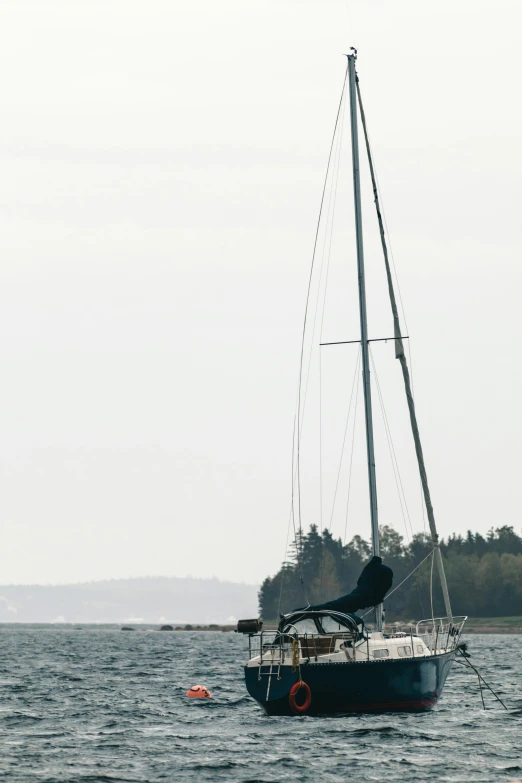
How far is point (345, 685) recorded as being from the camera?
4034 centimetres

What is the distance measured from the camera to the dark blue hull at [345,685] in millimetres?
40250

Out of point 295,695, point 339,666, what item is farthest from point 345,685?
point 295,695

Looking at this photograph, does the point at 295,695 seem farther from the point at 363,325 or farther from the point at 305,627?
the point at 363,325

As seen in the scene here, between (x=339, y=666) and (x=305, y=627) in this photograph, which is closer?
(x=339, y=666)

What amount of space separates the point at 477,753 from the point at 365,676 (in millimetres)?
5729

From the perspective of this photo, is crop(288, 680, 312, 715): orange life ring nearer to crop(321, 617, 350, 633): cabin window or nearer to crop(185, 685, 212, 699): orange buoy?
crop(321, 617, 350, 633): cabin window

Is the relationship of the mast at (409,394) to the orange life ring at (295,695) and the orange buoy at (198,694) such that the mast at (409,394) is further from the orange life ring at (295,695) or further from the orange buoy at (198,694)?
the orange buoy at (198,694)

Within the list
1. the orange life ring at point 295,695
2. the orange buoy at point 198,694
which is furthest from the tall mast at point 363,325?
the orange buoy at point 198,694

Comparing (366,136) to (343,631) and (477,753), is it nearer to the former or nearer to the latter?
(343,631)

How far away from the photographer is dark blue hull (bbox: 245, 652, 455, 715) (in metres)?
40.2

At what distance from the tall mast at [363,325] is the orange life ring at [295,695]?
453 cm

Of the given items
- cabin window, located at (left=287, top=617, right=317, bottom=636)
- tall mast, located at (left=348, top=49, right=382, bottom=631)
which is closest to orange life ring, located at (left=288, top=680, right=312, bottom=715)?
cabin window, located at (left=287, top=617, right=317, bottom=636)

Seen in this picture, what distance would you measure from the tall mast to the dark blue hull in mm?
2800

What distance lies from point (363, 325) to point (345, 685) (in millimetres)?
13807
